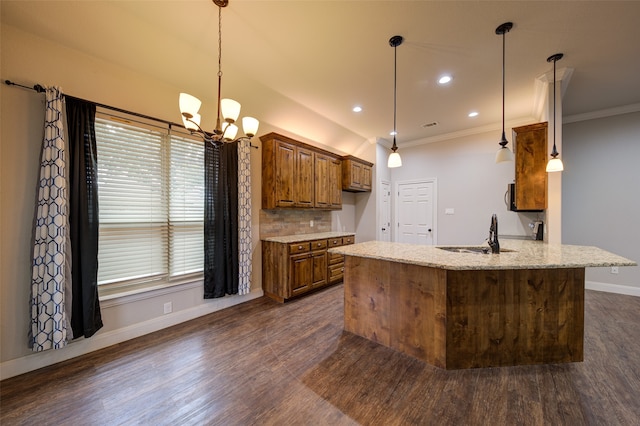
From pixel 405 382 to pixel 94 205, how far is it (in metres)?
3.18

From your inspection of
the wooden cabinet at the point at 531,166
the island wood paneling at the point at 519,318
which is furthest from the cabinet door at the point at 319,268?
the wooden cabinet at the point at 531,166

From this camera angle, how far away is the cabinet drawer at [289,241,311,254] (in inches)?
141

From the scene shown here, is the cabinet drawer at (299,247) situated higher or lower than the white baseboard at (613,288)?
higher

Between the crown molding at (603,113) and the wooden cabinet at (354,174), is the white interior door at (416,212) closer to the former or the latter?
the wooden cabinet at (354,174)

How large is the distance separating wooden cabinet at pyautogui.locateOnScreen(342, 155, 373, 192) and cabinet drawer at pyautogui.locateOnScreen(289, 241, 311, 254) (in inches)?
72.2

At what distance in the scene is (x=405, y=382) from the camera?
1883 millimetres

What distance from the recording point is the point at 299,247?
3711mm

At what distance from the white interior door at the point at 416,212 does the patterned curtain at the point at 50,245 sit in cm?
567

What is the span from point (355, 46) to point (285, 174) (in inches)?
78.1

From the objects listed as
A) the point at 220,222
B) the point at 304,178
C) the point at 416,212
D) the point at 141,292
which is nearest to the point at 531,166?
the point at 416,212

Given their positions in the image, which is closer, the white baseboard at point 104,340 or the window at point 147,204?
the white baseboard at point 104,340

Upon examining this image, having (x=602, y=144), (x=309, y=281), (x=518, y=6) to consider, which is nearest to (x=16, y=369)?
(x=309, y=281)

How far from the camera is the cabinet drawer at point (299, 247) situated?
3.59 metres

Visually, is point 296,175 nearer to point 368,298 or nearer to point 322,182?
point 322,182
